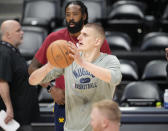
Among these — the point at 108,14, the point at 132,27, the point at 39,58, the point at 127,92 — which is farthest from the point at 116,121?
the point at 108,14

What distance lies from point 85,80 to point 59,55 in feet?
1.18

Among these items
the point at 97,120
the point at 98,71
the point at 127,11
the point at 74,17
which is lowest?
the point at 97,120

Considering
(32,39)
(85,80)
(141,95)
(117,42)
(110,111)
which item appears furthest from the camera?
(32,39)

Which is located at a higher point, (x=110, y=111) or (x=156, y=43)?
(x=110, y=111)

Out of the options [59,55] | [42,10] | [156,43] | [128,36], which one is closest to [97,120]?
[59,55]

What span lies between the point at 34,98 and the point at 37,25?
137 inches

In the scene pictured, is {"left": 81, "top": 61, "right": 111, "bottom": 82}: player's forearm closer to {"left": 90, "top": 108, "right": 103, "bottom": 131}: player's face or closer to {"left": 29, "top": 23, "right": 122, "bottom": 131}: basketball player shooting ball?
{"left": 29, "top": 23, "right": 122, "bottom": 131}: basketball player shooting ball

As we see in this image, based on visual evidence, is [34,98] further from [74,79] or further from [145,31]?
[145,31]

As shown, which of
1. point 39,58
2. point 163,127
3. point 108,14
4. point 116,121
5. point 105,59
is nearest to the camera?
point 116,121

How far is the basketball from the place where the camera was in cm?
296

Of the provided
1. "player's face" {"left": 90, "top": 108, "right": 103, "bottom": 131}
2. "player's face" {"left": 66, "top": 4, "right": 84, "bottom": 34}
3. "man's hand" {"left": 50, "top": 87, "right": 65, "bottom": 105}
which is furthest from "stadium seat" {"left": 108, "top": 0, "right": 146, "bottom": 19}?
"player's face" {"left": 90, "top": 108, "right": 103, "bottom": 131}

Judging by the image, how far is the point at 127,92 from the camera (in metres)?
5.20

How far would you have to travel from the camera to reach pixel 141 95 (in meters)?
5.13

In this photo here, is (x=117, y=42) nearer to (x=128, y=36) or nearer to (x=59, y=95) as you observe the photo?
(x=128, y=36)
